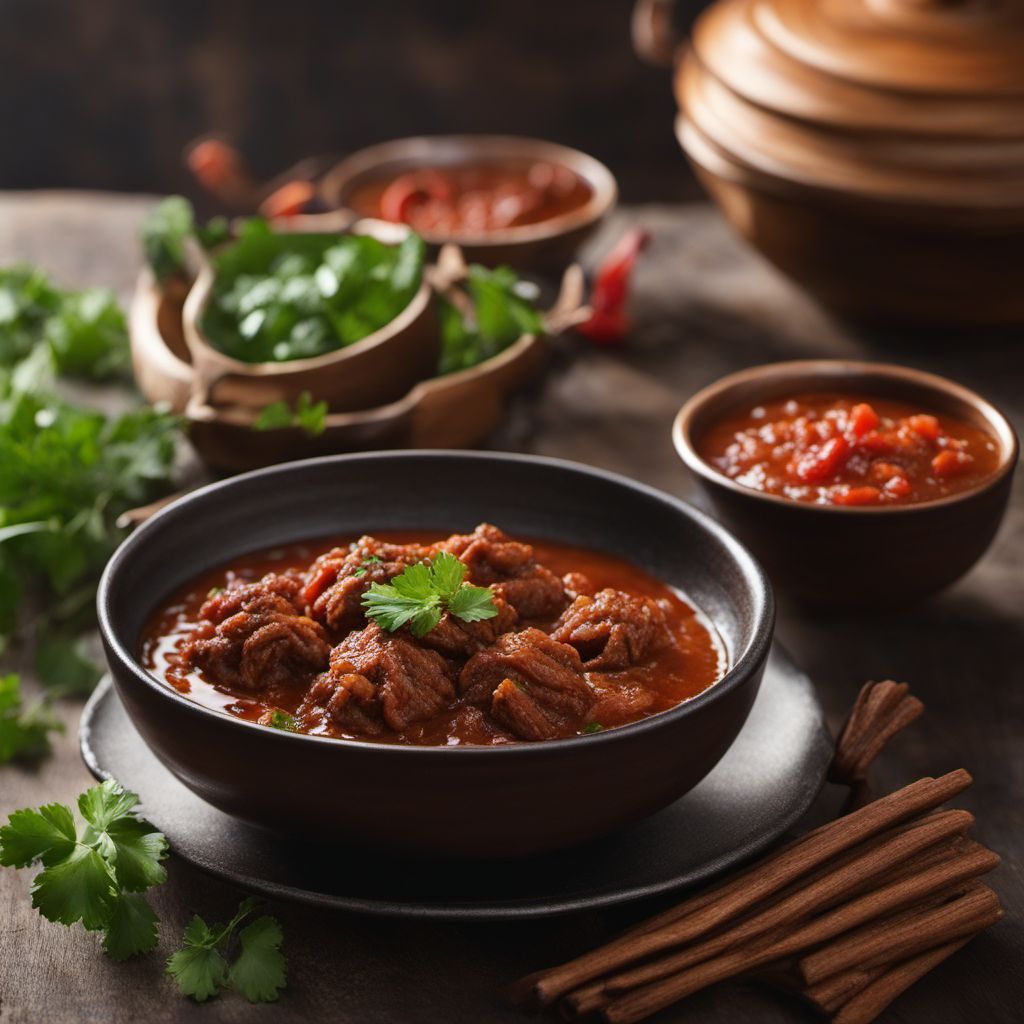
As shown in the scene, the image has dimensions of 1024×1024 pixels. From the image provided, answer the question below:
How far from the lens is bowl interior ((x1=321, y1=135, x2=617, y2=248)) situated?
16.9 feet

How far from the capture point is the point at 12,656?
11.5 feet

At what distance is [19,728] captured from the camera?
3105mm

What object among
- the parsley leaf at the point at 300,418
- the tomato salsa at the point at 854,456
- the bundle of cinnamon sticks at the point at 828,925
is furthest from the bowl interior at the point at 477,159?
the bundle of cinnamon sticks at the point at 828,925

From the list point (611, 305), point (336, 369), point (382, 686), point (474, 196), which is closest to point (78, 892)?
point (382, 686)

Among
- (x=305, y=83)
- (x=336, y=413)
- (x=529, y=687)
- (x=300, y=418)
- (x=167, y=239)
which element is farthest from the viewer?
(x=305, y=83)

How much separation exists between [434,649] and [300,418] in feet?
4.11

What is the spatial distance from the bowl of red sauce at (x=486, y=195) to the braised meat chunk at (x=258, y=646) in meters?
2.52

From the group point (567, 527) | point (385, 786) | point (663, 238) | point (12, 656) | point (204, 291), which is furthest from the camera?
point (663, 238)

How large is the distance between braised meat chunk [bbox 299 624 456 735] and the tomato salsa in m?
1.15

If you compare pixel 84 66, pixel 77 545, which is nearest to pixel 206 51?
pixel 84 66

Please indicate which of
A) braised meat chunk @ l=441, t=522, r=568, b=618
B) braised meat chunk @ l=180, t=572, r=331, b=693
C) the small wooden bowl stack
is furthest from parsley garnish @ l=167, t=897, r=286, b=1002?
the small wooden bowl stack

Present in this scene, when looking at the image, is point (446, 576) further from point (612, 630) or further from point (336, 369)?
point (336, 369)

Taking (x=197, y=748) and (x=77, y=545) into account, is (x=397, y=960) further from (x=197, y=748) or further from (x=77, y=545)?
(x=77, y=545)

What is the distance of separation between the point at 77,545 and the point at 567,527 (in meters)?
1.22
